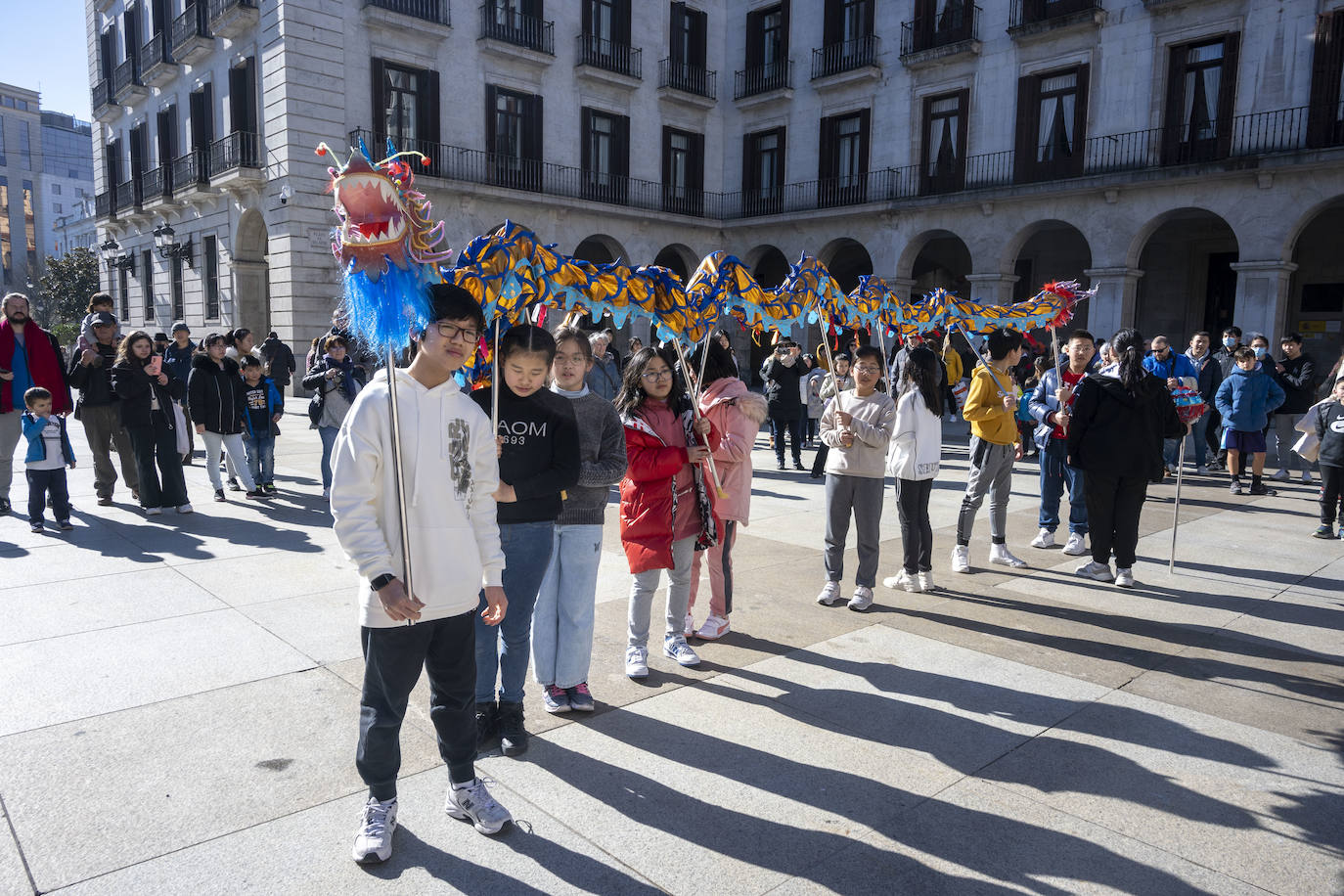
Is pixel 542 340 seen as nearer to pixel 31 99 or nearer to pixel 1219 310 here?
pixel 1219 310

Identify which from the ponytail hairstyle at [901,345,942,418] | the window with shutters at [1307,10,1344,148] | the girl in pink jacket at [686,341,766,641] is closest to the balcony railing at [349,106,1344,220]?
the window with shutters at [1307,10,1344,148]

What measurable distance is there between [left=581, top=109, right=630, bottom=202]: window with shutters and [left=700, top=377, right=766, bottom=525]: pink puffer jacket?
1906cm

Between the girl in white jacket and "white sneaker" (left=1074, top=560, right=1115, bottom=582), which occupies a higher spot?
the girl in white jacket

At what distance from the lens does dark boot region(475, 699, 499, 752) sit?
348cm

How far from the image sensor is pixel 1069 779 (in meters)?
3.33

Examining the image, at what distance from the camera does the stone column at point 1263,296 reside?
16.1 m

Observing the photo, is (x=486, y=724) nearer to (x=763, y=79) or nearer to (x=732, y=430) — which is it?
(x=732, y=430)

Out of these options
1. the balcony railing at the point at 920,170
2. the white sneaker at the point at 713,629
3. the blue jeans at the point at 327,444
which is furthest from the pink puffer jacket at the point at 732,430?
the balcony railing at the point at 920,170

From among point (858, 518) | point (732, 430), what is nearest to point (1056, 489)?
point (858, 518)

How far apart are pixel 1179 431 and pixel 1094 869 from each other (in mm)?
4241

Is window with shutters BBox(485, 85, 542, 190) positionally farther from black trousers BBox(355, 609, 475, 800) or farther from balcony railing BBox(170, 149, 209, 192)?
black trousers BBox(355, 609, 475, 800)

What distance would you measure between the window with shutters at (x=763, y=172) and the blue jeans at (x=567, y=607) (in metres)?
22.1

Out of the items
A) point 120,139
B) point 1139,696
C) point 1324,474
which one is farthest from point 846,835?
point 120,139

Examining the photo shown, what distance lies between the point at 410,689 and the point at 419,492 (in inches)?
24.4
